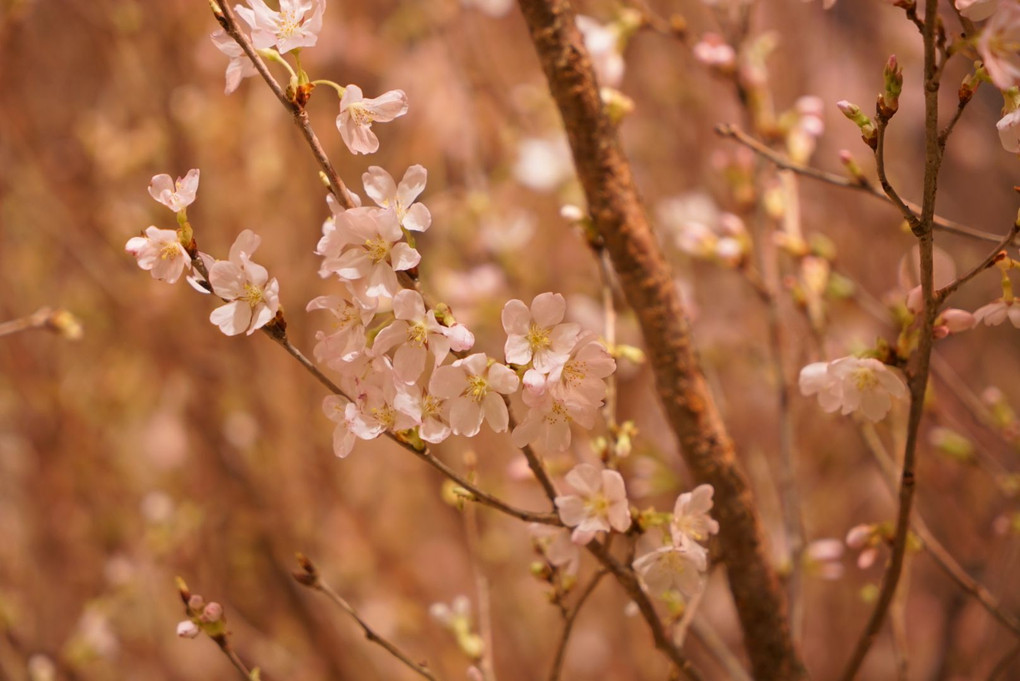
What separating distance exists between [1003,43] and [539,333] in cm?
28

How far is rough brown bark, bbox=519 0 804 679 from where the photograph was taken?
614 millimetres

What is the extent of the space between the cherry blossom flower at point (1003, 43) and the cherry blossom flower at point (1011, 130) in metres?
0.02

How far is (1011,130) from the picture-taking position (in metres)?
0.42

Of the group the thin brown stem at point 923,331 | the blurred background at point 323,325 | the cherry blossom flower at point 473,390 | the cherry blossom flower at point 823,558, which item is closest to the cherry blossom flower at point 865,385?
the thin brown stem at point 923,331

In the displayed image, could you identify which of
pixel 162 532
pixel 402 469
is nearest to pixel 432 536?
pixel 402 469

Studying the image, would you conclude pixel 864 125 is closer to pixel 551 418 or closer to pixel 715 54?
pixel 551 418

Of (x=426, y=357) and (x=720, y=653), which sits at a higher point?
(x=426, y=357)

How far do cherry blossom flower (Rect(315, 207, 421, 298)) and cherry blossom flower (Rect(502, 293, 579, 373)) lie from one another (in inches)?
2.5

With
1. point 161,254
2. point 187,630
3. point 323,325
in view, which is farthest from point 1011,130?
point 323,325

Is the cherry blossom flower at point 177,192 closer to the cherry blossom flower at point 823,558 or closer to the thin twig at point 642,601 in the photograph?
the thin twig at point 642,601

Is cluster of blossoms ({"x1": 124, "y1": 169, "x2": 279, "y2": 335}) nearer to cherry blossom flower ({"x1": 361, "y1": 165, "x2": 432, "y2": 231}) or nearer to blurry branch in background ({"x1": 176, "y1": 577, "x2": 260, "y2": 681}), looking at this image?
cherry blossom flower ({"x1": 361, "y1": 165, "x2": 432, "y2": 231})

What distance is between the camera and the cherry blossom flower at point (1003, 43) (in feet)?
1.24

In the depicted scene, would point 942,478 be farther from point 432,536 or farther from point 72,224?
point 72,224

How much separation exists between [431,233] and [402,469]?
22.0 inches
